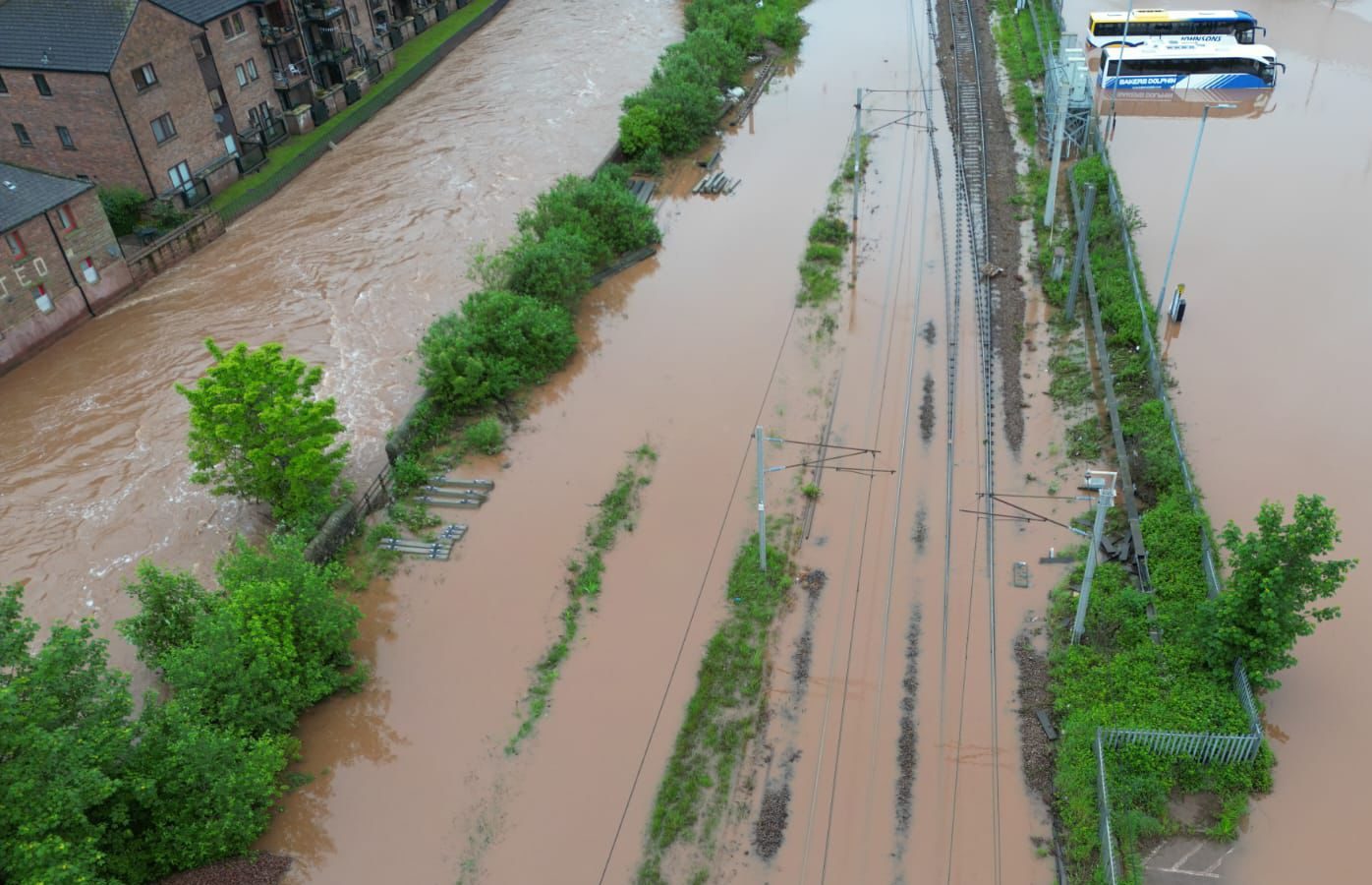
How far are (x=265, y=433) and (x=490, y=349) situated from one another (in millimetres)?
8887

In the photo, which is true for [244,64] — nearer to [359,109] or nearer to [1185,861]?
[359,109]

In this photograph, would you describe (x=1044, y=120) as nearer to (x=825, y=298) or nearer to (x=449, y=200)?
(x=825, y=298)

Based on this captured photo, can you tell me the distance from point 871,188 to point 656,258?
11171mm

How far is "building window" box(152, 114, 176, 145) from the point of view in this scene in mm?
41844

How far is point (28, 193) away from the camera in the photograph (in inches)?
1346

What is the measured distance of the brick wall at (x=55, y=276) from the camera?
3372cm

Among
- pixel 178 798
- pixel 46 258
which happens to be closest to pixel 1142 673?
pixel 178 798

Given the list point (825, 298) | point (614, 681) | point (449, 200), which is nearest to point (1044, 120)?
point (825, 298)

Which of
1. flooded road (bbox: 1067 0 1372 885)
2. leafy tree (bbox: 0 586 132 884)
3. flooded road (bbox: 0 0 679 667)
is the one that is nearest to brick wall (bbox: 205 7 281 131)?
flooded road (bbox: 0 0 679 667)

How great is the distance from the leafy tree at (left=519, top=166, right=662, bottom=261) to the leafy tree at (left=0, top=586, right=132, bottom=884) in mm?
23026

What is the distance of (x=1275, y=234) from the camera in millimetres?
37938

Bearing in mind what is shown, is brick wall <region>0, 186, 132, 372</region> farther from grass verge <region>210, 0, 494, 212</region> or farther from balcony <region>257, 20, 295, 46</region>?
balcony <region>257, 20, 295, 46</region>

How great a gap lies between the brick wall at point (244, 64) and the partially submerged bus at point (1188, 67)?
42.2 m

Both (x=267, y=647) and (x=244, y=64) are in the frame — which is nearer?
(x=267, y=647)
